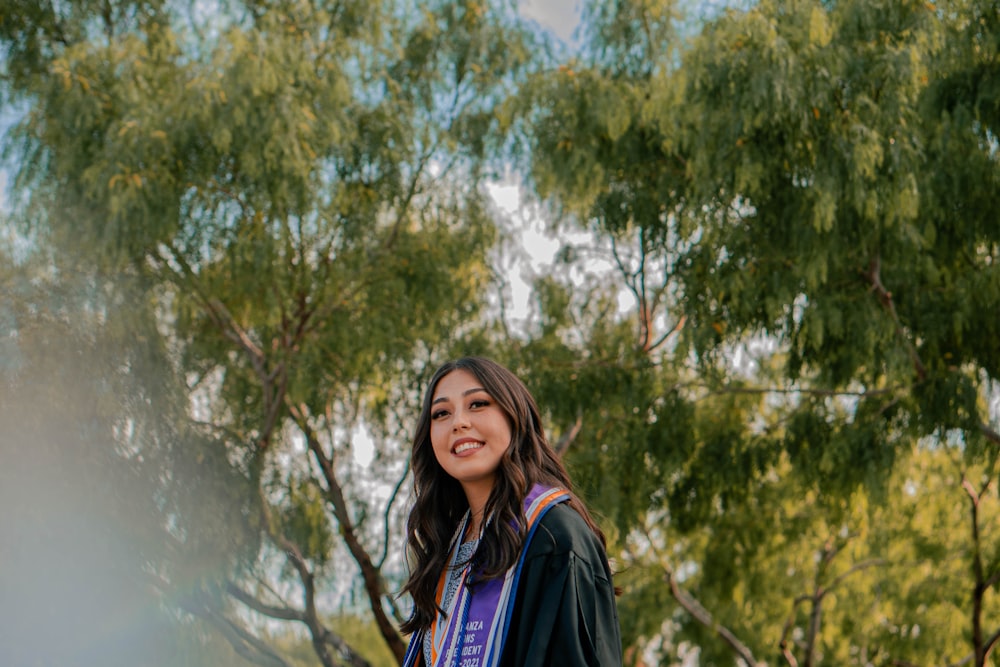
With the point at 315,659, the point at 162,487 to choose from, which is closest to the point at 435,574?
the point at 162,487

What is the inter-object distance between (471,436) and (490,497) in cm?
14

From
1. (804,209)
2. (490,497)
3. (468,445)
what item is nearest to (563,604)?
(490,497)

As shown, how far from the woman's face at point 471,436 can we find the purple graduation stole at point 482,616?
0.43 ft

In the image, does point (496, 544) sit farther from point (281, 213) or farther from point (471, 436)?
point (281, 213)

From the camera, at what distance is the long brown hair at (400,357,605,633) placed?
222 cm

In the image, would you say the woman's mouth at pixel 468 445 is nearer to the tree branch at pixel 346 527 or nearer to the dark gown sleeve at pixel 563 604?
the dark gown sleeve at pixel 563 604

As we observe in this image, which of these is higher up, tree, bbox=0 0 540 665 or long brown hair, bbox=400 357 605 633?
tree, bbox=0 0 540 665

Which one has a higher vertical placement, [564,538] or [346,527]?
[346,527]

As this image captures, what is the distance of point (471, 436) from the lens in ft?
7.88

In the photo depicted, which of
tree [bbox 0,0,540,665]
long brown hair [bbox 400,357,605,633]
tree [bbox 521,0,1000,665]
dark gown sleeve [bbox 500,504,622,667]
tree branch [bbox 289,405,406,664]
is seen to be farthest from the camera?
tree branch [bbox 289,405,406,664]

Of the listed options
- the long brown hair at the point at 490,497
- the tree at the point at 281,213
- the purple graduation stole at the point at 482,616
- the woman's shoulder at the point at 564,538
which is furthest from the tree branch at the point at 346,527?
the woman's shoulder at the point at 564,538

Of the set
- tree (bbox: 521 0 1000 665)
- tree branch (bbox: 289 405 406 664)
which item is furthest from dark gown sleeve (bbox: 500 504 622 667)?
tree branch (bbox: 289 405 406 664)

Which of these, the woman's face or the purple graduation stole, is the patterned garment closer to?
the purple graduation stole

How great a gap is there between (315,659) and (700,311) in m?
4.91
